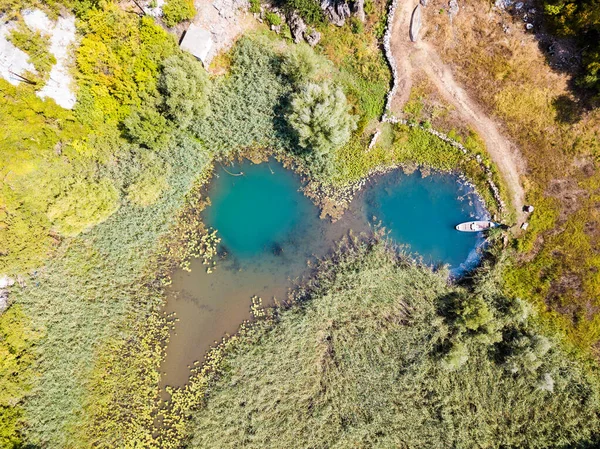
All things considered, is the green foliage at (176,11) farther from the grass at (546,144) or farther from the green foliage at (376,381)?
the green foliage at (376,381)

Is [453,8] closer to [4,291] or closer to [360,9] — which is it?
[360,9]

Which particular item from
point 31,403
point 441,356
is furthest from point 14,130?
point 441,356

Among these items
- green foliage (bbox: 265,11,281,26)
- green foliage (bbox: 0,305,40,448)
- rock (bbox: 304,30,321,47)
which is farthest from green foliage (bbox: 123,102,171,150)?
green foliage (bbox: 0,305,40,448)

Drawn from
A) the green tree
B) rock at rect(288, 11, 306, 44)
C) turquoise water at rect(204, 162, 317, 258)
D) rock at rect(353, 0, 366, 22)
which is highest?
rock at rect(353, 0, 366, 22)

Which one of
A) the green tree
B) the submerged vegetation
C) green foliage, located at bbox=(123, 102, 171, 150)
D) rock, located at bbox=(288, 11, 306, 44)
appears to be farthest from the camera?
rock, located at bbox=(288, 11, 306, 44)

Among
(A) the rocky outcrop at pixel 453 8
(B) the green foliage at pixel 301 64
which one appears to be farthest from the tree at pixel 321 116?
(A) the rocky outcrop at pixel 453 8

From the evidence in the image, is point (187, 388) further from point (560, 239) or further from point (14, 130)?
point (560, 239)

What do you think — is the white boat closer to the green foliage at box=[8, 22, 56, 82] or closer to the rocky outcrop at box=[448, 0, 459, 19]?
the rocky outcrop at box=[448, 0, 459, 19]
